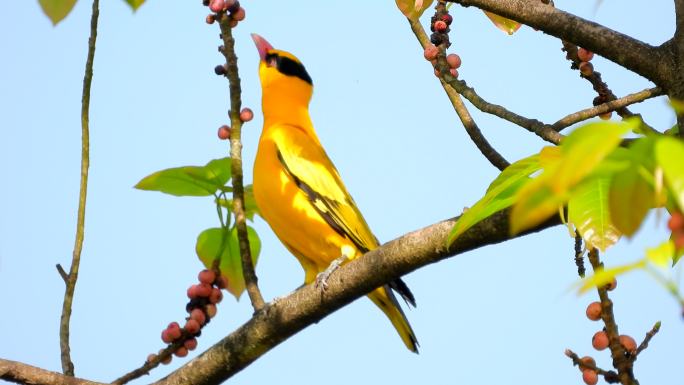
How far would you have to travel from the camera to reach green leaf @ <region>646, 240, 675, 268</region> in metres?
1.03

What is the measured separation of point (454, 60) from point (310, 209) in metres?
1.42

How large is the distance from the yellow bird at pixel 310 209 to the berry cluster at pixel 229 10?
127 cm

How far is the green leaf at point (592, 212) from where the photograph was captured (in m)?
1.66

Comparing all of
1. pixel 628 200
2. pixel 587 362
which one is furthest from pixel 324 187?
pixel 628 200

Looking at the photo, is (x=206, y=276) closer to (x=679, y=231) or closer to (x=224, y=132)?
A: (x=224, y=132)

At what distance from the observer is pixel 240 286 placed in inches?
146

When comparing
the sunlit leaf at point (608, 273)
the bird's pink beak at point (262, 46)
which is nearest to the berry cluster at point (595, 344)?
the sunlit leaf at point (608, 273)

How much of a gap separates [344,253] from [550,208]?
3494 millimetres

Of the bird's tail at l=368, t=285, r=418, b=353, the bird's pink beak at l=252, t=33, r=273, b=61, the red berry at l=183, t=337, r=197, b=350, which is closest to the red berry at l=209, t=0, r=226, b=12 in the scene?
the red berry at l=183, t=337, r=197, b=350

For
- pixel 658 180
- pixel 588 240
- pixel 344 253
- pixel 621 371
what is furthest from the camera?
pixel 344 253

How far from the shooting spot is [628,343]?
2.25 meters

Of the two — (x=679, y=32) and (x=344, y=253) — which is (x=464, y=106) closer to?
(x=679, y=32)

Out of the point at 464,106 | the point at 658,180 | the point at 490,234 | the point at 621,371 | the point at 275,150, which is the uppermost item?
the point at 275,150

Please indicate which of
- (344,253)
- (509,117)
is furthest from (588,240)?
(344,253)
